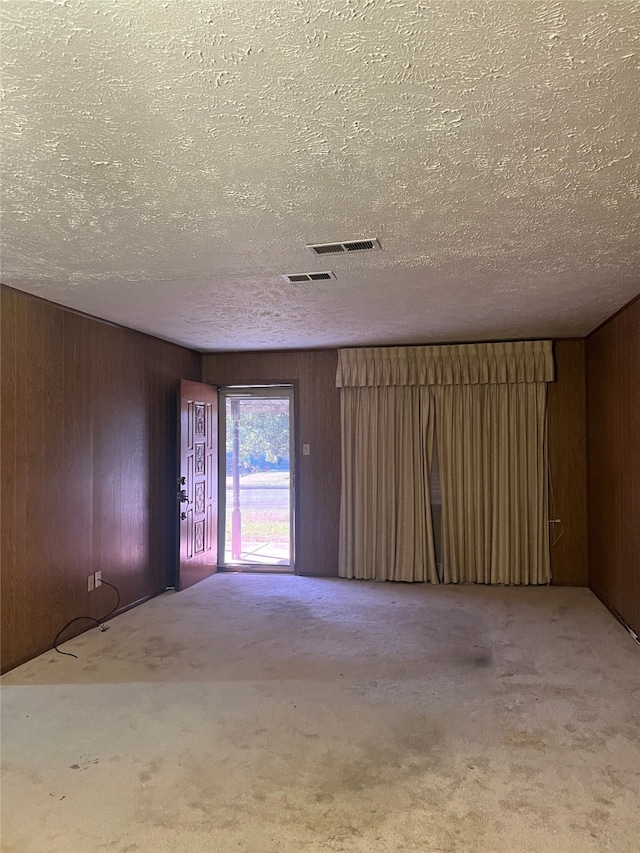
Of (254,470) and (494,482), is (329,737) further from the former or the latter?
(254,470)

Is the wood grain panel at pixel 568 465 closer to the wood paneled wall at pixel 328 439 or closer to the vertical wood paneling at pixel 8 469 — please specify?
the wood paneled wall at pixel 328 439

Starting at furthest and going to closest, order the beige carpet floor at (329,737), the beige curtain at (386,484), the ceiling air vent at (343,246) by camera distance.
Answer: the beige curtain at (386,484), the ceiling air vent at (343,246), the beige carpet floor at (329,737)

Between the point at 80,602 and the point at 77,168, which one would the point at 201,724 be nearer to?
the point at 80,602

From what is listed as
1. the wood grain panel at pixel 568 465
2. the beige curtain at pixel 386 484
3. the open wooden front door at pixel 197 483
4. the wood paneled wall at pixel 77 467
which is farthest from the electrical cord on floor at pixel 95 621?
the wood grain panel at pixel 568 465

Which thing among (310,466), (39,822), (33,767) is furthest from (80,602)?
(310,466)

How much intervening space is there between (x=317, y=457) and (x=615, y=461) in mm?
2821

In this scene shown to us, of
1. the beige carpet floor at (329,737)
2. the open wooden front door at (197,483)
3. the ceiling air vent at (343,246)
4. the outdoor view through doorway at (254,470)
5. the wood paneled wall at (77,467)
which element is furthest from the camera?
the outdoor view through doorway at (254,470)

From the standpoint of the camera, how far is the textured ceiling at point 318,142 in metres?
1.23

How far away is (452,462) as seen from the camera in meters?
5.52

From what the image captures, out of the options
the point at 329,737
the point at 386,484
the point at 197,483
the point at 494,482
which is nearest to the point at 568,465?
the point at 494,482

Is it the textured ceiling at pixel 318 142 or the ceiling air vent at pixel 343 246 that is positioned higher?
the ceiling air vent at pixel 343 246

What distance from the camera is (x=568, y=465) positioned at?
536 cm

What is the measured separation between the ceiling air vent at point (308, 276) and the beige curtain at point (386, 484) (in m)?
2.58

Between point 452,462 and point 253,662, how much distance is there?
9.41 ft
